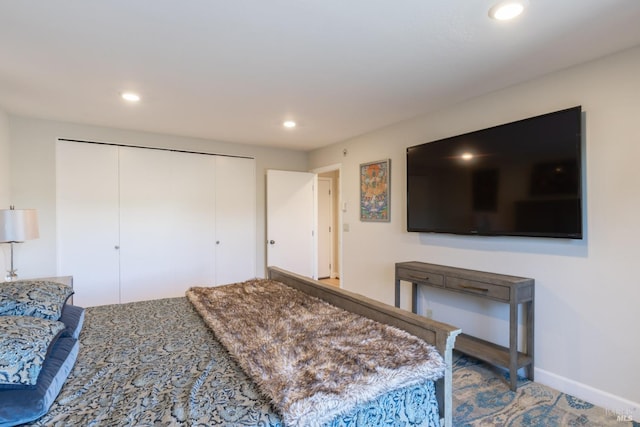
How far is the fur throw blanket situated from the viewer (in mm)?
1196

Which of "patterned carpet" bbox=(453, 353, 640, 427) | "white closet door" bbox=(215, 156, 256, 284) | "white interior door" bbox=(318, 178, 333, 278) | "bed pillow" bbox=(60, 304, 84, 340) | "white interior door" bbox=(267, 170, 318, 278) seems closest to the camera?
"bed pillow" bbox=(60, 304, 84, 340)

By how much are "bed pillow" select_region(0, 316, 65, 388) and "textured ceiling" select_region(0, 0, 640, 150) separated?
1543 millimetres

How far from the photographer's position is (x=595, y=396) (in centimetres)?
222

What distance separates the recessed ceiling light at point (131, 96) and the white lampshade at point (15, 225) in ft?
4.21

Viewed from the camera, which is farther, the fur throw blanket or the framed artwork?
the framed artwork

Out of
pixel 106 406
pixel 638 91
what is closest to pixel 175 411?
pixel 106 406

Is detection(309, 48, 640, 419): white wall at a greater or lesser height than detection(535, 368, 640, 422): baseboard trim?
greater

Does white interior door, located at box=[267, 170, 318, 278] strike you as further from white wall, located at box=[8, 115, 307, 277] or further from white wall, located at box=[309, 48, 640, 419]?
white wall, located at box=[309, 48, 640, 419]

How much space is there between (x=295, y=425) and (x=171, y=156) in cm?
405

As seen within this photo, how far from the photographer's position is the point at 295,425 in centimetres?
109

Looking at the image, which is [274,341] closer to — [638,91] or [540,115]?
[540,115]

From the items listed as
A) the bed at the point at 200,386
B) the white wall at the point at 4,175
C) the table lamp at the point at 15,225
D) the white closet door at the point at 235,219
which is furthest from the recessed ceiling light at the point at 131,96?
the bed at the point at 200,386

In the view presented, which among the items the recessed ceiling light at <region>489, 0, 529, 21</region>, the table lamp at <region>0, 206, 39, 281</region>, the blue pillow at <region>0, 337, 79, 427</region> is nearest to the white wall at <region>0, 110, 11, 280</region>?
the table lamp at <region>0, 206, 39, 281</region>

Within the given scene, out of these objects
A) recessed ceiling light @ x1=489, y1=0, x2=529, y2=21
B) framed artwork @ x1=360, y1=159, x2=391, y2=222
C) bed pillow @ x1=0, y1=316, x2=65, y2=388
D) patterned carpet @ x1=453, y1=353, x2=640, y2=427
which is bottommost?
patterned carpet @ x1=453, y1=353, x2=640, y2=427
